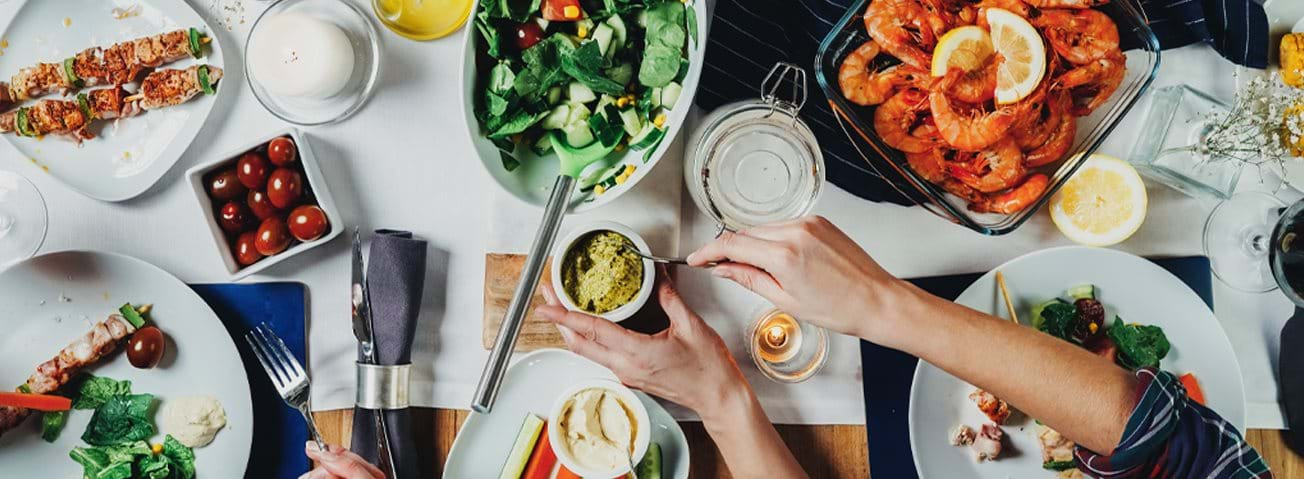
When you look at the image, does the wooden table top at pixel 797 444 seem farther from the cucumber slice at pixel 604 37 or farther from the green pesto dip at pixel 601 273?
the cucumber slice at pixel 604 37

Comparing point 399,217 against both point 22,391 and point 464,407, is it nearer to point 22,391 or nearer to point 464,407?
point 464,407

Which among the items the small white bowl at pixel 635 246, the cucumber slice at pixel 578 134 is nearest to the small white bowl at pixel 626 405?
the small white bowl at pixel 635 246

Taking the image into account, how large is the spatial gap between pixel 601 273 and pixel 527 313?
16 cm

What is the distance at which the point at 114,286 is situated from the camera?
4.77ft

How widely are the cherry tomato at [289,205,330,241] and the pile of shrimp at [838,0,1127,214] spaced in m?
0.83

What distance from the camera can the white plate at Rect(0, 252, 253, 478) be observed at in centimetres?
145

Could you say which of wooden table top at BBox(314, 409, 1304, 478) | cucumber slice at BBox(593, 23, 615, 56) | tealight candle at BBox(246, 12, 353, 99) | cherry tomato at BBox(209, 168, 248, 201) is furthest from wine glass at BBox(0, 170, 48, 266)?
cucumber slice at BBox(593, 23, 615, 56)

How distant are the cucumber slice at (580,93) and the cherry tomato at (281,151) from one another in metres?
0.45

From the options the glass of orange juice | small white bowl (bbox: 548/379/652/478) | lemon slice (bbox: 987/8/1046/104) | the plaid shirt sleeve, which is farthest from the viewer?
the glass of orange juice

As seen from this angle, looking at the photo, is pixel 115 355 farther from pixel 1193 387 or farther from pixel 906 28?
pixel 1193 387

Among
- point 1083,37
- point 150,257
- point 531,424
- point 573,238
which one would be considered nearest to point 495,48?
point 573,238

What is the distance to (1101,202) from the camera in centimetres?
139

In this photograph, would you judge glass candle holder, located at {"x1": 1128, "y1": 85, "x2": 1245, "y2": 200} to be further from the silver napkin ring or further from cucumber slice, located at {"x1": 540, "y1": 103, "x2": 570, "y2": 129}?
the silver napkin ring

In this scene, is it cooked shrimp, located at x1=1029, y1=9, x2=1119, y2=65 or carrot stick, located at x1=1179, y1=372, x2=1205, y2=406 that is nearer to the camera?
cooked shrimp, located at x1=1029, y1=9, x2=1119, y2=65
